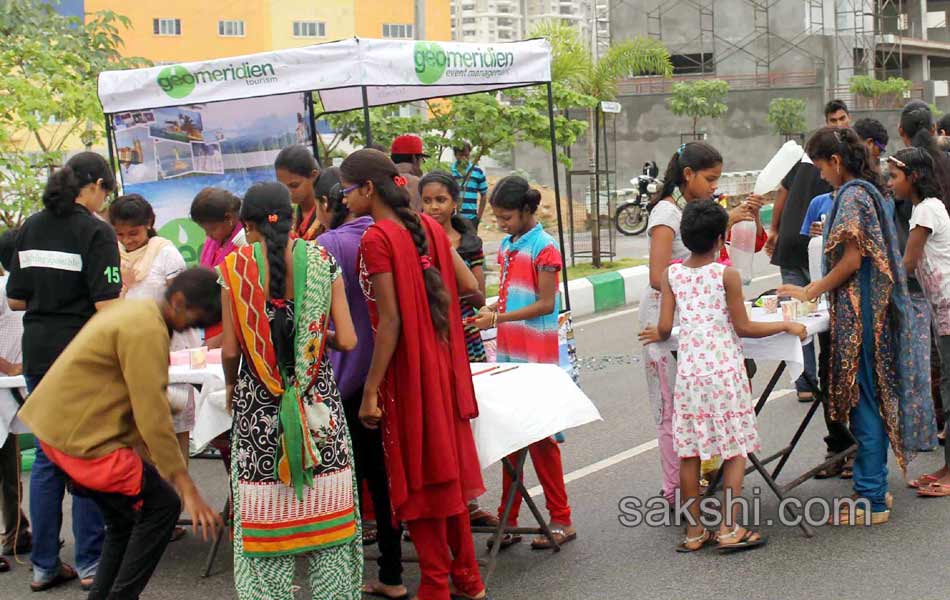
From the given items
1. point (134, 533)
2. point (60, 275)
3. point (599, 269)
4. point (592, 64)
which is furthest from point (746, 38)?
point (134, 533)

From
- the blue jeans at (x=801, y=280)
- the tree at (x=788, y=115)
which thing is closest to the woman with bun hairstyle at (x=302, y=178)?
the blue jeans at (x=801, y=280)

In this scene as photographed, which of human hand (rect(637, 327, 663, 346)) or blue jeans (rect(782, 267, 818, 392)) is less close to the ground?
human hand (rect(637, 327, 663, 346))

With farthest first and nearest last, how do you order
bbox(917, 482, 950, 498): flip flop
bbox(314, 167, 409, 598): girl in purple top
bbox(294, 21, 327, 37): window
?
bbox(294, 21, 327, 37): window
bbox(917, 482, 950, 498): flip flop
bbox(314, 167, 409, 598): girl in purple top

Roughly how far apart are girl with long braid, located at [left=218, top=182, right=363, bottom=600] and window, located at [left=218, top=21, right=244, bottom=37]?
5098 centimetres

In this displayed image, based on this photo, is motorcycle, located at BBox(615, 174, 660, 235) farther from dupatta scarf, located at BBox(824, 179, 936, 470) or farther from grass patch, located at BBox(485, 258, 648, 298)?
dupatta scarf, located at BBox(824, 179, 936, 470)

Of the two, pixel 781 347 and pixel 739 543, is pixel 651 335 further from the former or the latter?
pixel 739 543

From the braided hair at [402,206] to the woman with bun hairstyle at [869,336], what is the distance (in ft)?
6.32

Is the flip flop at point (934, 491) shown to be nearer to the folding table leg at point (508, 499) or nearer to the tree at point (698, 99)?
the folding table leg at point (508, 499)

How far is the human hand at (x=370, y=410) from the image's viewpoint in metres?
4.29

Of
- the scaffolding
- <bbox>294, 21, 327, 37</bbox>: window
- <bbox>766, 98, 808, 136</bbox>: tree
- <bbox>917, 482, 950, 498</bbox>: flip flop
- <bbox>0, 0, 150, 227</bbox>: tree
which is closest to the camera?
<bbox>917, 482, 950, 498</bbox>: flip flop

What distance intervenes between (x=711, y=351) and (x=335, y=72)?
153 inches

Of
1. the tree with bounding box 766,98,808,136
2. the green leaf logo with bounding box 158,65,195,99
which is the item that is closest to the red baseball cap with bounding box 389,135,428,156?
the green leaf logo with bounding box 158,65,195,99

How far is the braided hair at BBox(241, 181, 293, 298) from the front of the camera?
155 inches

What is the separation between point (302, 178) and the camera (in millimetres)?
5793
